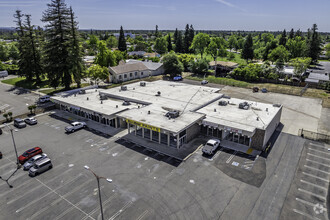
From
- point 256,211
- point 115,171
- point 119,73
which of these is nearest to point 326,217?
point 256,211

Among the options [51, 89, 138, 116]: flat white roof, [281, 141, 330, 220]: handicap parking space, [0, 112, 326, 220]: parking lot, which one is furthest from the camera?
[51, 89, 138, 116]: flat white roof

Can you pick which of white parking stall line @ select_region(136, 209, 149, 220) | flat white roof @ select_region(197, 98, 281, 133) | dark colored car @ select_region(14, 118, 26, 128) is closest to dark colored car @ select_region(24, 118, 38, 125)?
dark colored car @ select_region(14, 118, 26, 128)

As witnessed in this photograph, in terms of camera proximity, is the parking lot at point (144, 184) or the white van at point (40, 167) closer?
the parking lot at point (144, 184)

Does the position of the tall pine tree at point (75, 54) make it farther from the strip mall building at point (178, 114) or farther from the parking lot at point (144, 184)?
the parking lot at point (144, 184)

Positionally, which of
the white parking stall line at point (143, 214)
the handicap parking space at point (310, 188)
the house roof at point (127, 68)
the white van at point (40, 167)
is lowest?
the white parking stall line at point (143, 214)

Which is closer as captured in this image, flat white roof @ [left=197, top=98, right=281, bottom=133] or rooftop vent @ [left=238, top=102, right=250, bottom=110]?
flat white roof @ [left=197, top=98, right=281, bottom=133]

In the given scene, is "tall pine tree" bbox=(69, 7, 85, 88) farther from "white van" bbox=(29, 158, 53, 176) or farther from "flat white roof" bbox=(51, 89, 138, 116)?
"white van" bbox=(29, 158, 53, 176)

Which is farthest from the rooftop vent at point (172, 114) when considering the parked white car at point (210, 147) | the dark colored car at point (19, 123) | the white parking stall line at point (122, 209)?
the dark colored car at point (19, 123)
